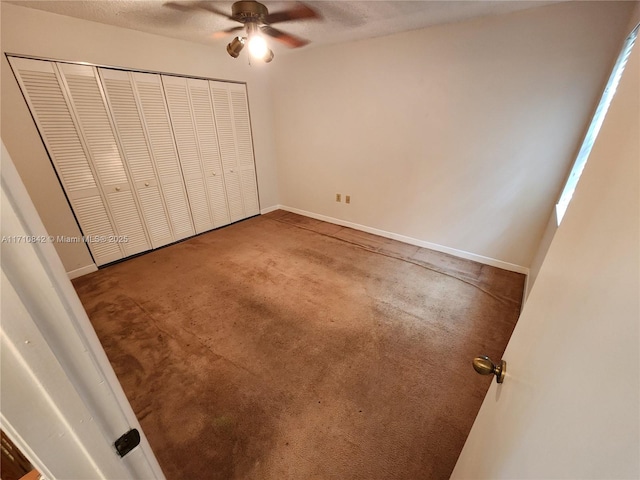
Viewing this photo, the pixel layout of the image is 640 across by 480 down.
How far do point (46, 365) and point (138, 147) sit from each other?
299 centimetres

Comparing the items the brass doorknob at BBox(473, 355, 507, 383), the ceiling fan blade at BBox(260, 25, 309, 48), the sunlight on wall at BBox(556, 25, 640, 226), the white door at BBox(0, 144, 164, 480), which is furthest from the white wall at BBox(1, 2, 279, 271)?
the sunlight on wall at BBox(556, 25, 640, 226)

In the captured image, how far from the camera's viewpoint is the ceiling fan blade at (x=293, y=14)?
1.92 m

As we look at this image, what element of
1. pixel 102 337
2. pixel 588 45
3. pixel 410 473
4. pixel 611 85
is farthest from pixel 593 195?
pixel 102 337

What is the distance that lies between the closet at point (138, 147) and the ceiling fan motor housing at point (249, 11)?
1.39 meters

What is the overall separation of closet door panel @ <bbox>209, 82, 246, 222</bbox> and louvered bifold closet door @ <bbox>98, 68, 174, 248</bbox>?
861mm

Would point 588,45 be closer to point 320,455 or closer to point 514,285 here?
point 514,285

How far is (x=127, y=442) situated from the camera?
518 millimetres

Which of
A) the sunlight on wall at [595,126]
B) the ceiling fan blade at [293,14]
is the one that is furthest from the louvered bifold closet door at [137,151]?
the sunlight on wall at [595,126]

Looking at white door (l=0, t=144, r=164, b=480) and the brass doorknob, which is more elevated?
white door (l=0, t=144, r=164, b=480)

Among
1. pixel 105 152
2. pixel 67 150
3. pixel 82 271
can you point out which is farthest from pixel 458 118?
pixel 82 271

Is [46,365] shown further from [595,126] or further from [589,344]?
[595,126]

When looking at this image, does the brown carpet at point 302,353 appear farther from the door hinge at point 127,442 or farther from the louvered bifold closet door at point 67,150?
the door hinge at point 127,442

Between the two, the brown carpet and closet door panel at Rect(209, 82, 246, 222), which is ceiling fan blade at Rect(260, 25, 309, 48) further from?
the brown carpet

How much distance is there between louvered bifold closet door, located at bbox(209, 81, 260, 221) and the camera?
323 cm
